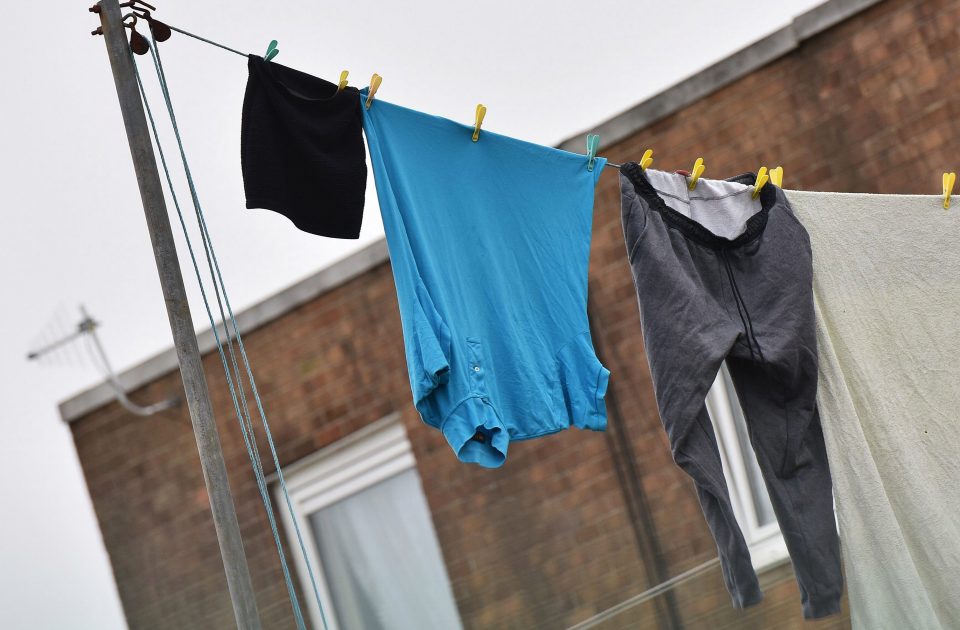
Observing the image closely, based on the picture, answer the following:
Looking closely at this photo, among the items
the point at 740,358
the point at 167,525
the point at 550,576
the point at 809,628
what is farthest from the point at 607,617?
the point at 740,358

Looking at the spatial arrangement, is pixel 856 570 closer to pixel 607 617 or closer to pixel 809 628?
pixel 809 628

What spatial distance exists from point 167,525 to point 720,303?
471cm

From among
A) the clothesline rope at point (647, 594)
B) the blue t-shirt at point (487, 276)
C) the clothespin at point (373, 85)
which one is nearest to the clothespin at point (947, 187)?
the blue t-shirt at point (487, 276)

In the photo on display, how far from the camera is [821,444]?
3361 millimetres

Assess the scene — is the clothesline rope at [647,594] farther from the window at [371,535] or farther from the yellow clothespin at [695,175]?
the yellow clothespin at [695,175]

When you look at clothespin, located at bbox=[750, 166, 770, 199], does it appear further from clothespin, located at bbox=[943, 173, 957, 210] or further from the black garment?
the black garment

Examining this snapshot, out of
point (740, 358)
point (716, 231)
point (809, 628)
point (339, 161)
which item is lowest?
point (809, 628)

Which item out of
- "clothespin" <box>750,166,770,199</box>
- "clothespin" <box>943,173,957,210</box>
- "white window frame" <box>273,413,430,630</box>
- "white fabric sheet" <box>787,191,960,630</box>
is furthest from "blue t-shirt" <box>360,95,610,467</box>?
"white window frame" <box>273,413,430,630</box>

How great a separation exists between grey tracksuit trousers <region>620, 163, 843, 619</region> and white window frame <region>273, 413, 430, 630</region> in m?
3.38

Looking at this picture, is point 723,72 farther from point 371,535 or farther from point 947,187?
point 371,535

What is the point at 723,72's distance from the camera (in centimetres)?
584

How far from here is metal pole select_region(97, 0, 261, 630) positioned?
2932 mm

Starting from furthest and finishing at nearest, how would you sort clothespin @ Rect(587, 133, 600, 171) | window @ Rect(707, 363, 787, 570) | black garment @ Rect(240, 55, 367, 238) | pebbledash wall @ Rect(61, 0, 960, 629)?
window @ Rect(707, 363, 787, 570), pebbledash wall @ Rect(61, 0, 960, 629), clothespin @ Rect(587, 133, 600, 171), black garment @ Rect(240, 55, 367, 238)

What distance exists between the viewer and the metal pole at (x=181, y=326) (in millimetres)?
2932
